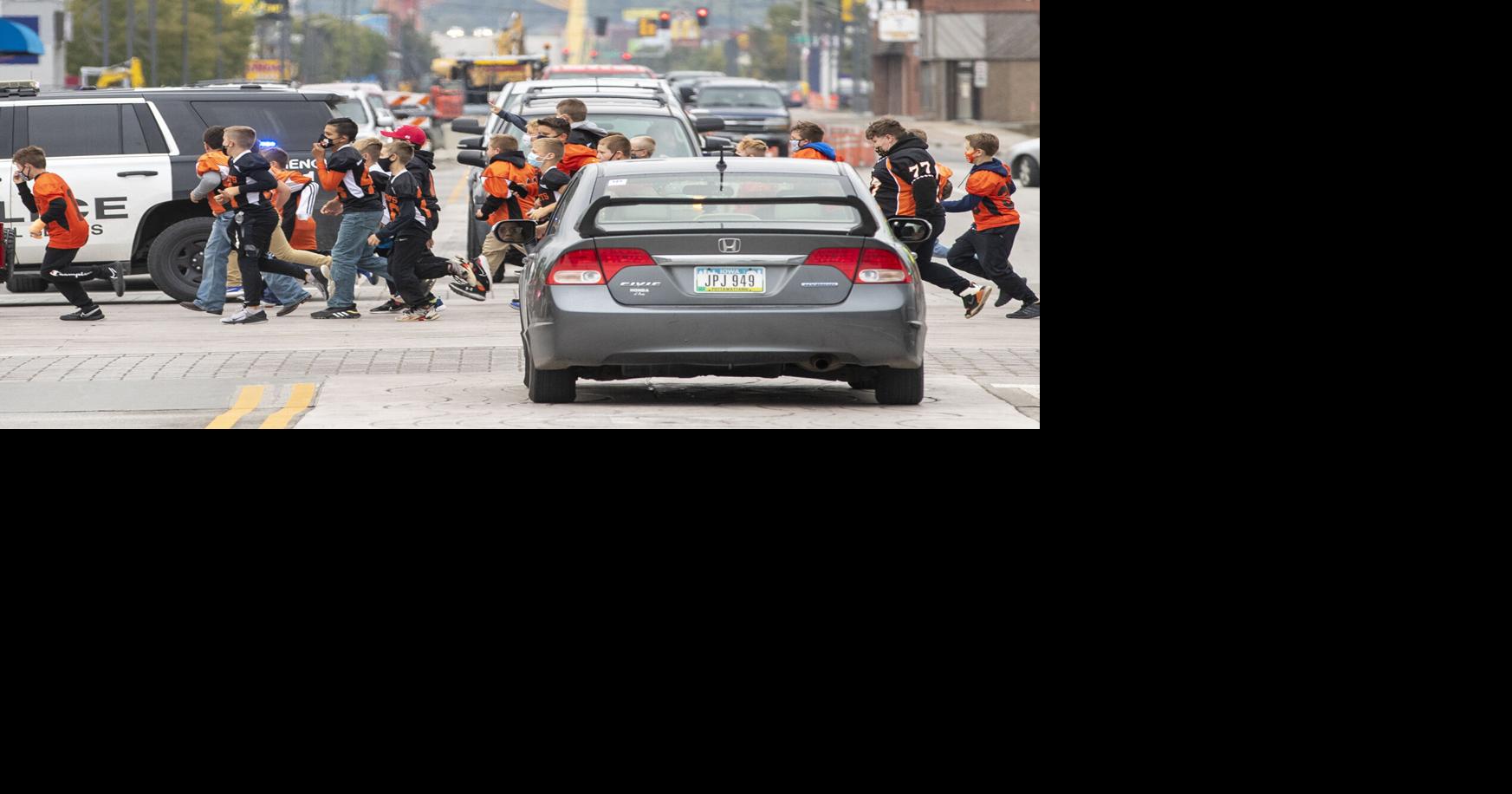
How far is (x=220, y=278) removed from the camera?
1586 centimetres

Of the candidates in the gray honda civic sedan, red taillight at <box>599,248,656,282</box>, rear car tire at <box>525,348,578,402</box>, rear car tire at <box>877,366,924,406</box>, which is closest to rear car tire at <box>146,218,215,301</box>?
rear car tire at <box>525,348,578,402</box>

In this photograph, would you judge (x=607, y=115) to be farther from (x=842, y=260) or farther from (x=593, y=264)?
(x=842, y=260)

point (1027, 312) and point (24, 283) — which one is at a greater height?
point (24, 283)

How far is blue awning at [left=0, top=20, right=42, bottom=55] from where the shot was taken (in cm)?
4738

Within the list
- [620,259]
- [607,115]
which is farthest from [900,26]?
[620,259]

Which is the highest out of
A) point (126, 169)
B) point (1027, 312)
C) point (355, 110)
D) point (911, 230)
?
point (355, 110)

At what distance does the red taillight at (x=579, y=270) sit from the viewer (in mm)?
10375

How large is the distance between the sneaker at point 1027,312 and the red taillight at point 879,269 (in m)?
6.26

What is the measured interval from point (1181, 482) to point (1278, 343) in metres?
0.54

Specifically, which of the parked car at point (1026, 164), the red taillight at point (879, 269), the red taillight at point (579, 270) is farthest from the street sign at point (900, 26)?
the red taillight at point (579, 270)

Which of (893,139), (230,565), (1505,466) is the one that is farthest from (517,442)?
(893,139)

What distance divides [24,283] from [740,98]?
101 feet

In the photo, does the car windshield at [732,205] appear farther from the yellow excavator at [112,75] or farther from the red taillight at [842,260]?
the yellow excavator at [112,75]

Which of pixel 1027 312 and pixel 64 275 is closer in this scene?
pixel 64 275
